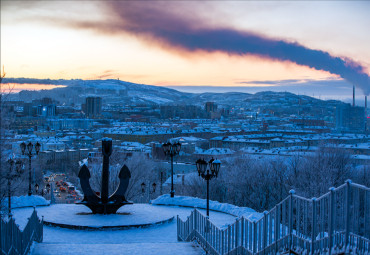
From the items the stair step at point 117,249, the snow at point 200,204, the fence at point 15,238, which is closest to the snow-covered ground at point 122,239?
the stair step at point 117,249

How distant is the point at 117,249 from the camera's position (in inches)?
380

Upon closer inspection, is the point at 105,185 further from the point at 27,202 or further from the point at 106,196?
the point at 27,202

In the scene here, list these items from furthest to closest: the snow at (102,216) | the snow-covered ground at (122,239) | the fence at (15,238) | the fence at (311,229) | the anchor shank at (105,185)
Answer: the anchor shank at (105,185)
the snow at (102,216)
the snow-covered ground at (122,239)
the fence at (15,238)
the fence at (311,229)

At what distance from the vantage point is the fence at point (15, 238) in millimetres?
7063

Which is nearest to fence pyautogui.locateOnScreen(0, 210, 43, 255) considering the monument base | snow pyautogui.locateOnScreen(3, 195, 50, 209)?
the monument base

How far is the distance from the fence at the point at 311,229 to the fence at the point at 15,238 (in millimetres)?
3349

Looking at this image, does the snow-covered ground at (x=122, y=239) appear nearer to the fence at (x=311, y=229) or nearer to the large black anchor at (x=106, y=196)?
the large black anchor at (x=106, y=196)

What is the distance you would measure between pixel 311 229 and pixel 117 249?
173 inches

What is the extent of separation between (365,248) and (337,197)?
0.86 m

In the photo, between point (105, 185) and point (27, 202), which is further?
point (27, 202)

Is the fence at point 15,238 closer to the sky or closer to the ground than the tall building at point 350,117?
closer to the ground

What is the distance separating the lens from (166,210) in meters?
16.2

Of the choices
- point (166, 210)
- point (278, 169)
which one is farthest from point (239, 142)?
point (166, 210)

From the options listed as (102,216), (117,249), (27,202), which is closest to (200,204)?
(102,216)
